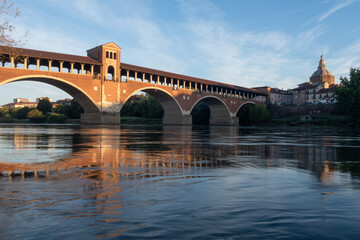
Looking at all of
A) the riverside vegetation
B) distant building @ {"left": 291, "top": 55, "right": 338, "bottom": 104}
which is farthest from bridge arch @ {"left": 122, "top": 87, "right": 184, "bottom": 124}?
distant building @ {"left": 291, "top": 55, "right": 338, "bottom": 104}

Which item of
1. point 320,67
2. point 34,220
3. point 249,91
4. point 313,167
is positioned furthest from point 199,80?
point 320,67

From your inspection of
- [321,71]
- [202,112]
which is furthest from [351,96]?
[321,71]

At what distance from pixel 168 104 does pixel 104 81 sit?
21.4 m

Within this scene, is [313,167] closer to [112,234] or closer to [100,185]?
[100,185]

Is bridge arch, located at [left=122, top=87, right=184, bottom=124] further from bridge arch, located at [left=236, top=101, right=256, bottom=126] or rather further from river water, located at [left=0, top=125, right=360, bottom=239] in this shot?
river water, located at [left=0, top=125, right=360, bottom=239]

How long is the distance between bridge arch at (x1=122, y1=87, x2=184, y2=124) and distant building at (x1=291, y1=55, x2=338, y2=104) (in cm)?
5729

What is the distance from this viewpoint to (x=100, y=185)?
16.8ft

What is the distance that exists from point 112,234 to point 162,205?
1.09 m

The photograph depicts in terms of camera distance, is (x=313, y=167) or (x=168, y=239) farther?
(x=313, y=167)

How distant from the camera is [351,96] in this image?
61.8m

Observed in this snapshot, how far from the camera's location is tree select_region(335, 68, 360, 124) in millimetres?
61719

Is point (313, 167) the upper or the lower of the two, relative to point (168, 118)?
lower

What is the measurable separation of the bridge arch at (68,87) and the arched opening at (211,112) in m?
32.1

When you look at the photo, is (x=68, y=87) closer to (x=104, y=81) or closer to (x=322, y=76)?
(x=104, y=81)
